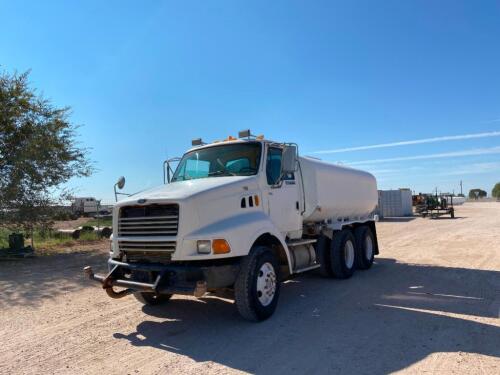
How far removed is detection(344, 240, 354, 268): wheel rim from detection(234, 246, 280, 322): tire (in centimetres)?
379

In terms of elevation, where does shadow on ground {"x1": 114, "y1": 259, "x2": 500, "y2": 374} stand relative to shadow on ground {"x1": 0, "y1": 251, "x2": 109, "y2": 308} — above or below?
below

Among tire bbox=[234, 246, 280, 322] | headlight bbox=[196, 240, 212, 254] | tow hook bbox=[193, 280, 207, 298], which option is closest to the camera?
tow hook bbox=[193, 280, 207, 298]

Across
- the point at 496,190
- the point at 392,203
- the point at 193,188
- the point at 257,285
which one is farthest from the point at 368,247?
the point at 496,190

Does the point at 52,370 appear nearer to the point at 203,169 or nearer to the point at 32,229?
the point at 203,169

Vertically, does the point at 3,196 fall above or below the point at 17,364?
above

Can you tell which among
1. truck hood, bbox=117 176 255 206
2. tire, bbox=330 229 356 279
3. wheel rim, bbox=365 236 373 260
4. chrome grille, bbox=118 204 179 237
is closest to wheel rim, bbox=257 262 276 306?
truck hood, bbox=117 176 255 206

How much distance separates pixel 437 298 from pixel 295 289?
8.66ft

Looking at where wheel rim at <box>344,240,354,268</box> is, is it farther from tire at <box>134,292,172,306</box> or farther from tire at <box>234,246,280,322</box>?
tire at <box>134,292,172,306</box>

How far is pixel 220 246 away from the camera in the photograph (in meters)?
5.61

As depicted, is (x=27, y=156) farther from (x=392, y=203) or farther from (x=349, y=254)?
(x=392, y=203)

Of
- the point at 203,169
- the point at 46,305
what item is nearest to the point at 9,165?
the point at 46,305

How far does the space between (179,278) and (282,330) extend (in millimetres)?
1599

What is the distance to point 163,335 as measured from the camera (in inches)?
228

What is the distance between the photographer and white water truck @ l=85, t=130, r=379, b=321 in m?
5.62
